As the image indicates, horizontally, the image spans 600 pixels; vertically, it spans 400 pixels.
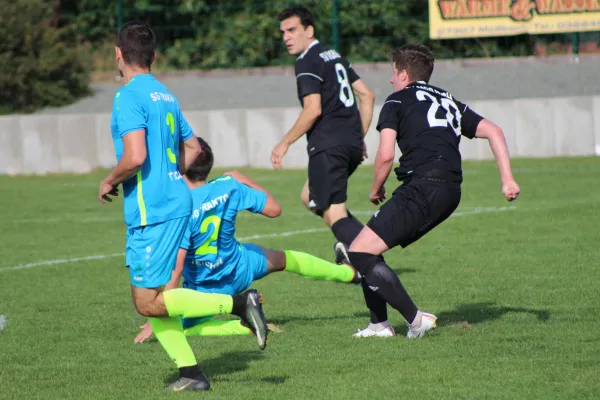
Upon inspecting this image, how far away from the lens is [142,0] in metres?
24.4

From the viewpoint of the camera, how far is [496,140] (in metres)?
6.32

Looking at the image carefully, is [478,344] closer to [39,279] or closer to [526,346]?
[526,346]

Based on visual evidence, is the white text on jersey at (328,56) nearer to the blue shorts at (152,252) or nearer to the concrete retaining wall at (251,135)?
the blue shorts at (152,252)

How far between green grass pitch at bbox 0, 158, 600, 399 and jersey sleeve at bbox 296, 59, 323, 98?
61.7 inches

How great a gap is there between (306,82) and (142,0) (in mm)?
16940

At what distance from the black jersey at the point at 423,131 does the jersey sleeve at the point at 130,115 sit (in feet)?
5.62

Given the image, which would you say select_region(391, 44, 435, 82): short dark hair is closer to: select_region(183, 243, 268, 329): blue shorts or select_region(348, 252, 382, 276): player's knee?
select_region(348, 252, 382, 276): player's knee

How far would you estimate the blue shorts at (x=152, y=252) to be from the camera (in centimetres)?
516

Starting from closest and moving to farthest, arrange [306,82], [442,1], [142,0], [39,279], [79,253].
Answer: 1. [306,82]
2. [39,279]
3. [79,253]
4. [442,1]
5. [142,0]

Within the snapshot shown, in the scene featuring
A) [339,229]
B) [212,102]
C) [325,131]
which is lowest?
[212,102]

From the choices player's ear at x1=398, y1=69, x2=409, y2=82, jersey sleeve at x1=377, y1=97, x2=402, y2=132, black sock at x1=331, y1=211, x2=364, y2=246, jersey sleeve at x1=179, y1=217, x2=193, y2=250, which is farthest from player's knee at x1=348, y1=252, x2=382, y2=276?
black sock at x1=331, y1=211, x2=364, y2=246

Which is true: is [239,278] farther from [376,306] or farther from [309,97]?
[309,97]

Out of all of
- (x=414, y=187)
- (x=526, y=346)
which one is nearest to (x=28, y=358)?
(x=414, y=187)

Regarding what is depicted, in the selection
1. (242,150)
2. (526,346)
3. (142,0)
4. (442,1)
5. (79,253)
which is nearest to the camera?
(526,346)
